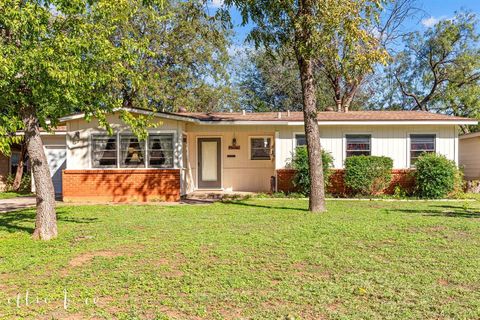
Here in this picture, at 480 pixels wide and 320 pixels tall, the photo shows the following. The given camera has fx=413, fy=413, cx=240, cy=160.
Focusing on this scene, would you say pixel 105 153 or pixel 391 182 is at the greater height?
pixel 105 153

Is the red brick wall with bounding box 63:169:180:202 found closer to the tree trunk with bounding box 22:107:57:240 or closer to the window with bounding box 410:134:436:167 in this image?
the tree trunk with bounding box 22:107:57:240

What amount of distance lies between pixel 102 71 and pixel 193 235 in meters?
3.34

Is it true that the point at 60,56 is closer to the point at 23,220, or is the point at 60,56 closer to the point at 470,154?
the point at 23,220

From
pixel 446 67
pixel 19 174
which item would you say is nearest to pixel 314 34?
pixel 19 174

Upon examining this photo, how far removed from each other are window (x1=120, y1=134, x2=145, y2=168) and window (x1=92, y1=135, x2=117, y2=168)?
26 centimetres

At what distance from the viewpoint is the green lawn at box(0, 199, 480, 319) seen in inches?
158

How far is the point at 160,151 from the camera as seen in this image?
1397 cm

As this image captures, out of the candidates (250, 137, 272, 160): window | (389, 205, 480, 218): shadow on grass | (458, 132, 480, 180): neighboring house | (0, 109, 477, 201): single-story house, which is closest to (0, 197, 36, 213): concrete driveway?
(0, 109, 477, 201): single-story house

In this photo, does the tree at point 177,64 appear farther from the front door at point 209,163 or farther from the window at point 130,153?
the window at point 130,153

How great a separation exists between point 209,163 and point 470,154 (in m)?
12.4

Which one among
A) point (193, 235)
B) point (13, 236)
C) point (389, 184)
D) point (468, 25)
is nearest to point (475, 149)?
point (389, 184)

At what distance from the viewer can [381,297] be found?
168 inches

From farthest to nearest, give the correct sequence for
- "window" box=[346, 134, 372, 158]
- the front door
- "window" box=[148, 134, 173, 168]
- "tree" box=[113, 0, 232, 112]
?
"tree" box=[113, 0, 232, 112]
the front door
"window" box=[346, 134, 372, 158]
"window" box=[148, 134, 173, 168]

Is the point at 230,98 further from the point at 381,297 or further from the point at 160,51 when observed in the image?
the point at 381,297
